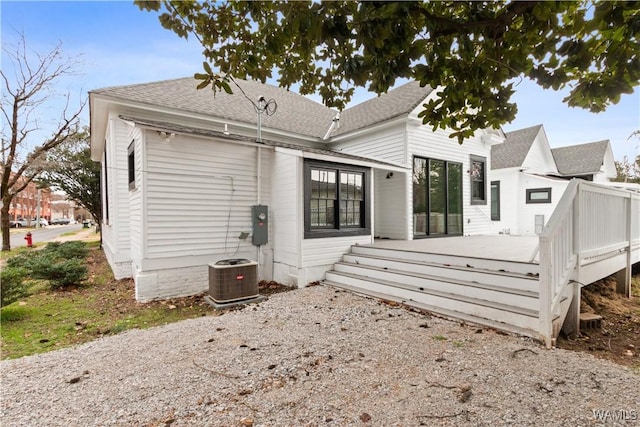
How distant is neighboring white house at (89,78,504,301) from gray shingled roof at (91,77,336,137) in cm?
7

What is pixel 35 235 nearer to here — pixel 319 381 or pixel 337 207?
pixel 337 207

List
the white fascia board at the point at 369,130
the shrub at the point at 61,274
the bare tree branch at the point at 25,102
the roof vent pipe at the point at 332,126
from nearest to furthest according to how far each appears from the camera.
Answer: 1. the shrub at the point at 61,274
2. the white fascia board at the point at 369,130
3. the roof vent pipe at the point at 332,126
4. the bare tree branch at the point at 25,102

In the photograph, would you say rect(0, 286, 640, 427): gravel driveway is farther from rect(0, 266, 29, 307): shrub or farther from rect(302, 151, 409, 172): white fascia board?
rect(302, 151, 409, 172): white fascia board

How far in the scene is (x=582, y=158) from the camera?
20.2m

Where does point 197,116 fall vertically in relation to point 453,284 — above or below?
above

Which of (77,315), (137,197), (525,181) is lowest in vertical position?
(77,315)

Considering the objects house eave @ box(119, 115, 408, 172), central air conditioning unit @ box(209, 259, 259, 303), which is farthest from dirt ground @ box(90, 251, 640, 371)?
house eave @ box(119, 115, 408, 172)

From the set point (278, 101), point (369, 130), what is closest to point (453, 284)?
point (369, 130)

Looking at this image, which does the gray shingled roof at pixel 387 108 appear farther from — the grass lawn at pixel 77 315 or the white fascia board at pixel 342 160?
the grass lawn at pixel 77 315

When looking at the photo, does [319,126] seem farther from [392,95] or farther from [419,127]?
[419,127]

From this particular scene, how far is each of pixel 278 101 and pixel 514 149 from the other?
1335 centimetres

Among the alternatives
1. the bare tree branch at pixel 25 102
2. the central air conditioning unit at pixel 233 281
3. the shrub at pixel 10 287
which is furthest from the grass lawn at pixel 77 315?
the bare tree branch at pixel 25 102

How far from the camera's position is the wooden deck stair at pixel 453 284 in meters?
4.18

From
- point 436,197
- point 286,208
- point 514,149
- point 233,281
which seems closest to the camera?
point 233,281
